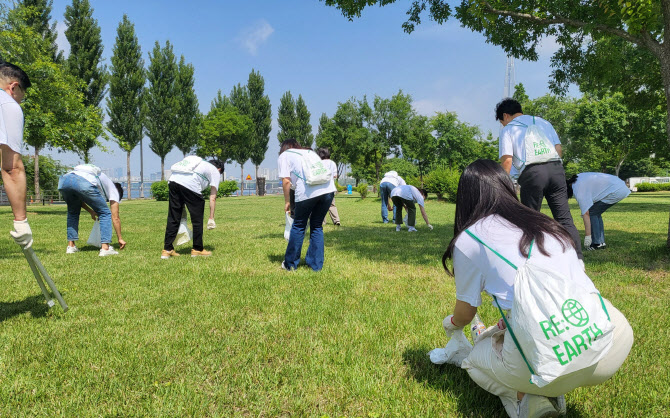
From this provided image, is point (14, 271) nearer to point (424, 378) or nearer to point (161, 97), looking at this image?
point (424, 378)

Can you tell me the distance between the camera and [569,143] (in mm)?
47250

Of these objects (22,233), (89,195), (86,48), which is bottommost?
(22,233)

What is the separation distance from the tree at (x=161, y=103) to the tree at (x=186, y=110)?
547 mm

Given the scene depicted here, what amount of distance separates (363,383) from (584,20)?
7098 mm

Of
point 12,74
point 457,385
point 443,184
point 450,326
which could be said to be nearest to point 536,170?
point 450,326

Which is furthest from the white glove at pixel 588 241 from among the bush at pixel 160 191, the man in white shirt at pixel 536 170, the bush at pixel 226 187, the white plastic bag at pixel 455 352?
the bush at pixel 226 187

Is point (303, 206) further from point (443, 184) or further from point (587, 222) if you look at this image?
point (443, 184)

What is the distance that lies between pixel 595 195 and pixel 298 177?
5.40m

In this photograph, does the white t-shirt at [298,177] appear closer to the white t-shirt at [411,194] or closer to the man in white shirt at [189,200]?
Result: the man in white shirt at [189,200]

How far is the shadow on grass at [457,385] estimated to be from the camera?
2.04 metres

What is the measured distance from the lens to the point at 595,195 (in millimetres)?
6848

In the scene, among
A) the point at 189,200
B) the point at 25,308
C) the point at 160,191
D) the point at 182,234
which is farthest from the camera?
the point at 160,191

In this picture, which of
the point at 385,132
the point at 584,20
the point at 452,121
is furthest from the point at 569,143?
the point at 584,20

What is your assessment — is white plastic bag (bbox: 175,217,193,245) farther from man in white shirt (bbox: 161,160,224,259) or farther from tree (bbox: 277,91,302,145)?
tree (bbox: 277,91,302,145)
